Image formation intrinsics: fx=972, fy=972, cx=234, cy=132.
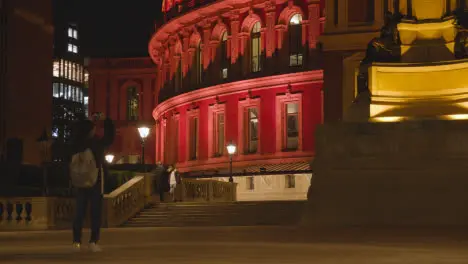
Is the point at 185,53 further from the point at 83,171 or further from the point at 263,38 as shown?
the point at 83,171

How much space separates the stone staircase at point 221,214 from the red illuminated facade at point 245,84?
101 ft

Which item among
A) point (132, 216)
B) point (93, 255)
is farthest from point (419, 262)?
point (132, 216)

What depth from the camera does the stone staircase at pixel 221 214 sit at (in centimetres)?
2803

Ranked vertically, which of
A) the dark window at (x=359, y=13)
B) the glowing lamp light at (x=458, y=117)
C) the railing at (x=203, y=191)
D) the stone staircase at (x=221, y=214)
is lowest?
the stone staircase at (x=221, y=214)

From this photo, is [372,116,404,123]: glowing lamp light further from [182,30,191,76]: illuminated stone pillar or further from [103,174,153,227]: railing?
[182,30,191,76]: illuminated stone pillar

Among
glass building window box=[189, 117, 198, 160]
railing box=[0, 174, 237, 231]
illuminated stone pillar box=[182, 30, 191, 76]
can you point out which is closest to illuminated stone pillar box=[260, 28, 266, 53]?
glass building window box=[189, 117, 198, 160]

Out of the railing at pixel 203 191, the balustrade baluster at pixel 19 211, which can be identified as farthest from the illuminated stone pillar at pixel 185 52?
the balustrade baluster at pixel 19 211

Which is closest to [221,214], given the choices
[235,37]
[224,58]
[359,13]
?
[359,13]

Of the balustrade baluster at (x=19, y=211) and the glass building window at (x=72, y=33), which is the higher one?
the glass building window at (x=72, y=33)

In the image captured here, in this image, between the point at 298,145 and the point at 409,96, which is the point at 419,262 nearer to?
the point at 409,96

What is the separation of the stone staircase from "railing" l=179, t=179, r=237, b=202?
8954 millimetres

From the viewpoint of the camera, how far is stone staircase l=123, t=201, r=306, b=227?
28.0m

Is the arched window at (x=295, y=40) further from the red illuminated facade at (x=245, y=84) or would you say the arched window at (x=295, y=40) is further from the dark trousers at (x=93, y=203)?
the dark trousers at (x=93, y=203)

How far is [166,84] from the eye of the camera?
81.1m
